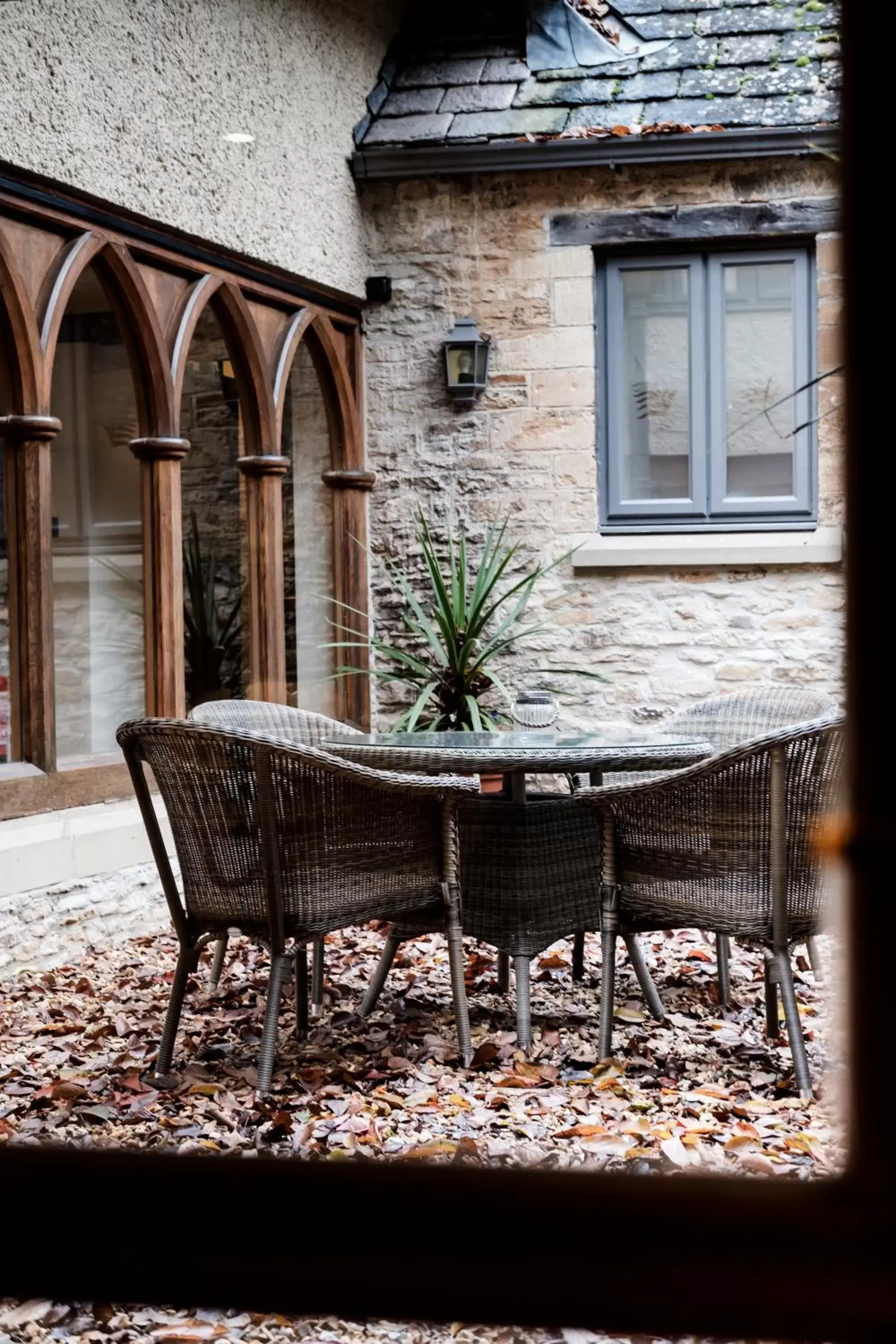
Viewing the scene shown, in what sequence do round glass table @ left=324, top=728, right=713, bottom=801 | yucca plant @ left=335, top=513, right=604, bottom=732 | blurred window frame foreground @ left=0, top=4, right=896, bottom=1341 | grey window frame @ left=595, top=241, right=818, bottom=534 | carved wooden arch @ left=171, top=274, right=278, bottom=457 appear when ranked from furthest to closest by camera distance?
grey window frame @ left=595, top=241, right=818, bottom=534 < yucca plant @ left=335, top=513, right=604, bottom=732 < carved wooden arch @ left=171, top=274, right=278, bottom=457 < round glass table @ left=324, top=728, right=713, bottom=801 < blurred window frame foreground @ left=0, top=4, right=896, bottom=1341

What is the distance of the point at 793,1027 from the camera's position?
10.3 feet

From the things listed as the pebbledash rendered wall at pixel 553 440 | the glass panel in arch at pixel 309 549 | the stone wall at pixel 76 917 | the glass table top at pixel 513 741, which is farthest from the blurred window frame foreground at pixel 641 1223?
the glass panel in arch at pixel 309 549

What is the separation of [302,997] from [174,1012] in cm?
41

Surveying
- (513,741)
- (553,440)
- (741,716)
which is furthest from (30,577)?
(553,440)

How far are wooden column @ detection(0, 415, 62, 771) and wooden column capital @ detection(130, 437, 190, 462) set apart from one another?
2.21ft

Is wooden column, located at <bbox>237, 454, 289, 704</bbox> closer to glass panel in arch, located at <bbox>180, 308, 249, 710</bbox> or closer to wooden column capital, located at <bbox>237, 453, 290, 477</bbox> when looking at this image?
wooden column capital, located at <bbox>237, 453, 290, 477</bbox>

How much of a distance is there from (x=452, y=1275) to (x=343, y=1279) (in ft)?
0.15

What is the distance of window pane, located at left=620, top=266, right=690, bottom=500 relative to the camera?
6.84m

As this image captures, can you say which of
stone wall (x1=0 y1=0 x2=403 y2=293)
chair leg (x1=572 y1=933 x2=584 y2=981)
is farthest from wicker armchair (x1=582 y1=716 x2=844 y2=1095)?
stone wall (x1=0 y1=0 x2=403 y2=293)

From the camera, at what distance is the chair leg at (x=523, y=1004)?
3.54 meters

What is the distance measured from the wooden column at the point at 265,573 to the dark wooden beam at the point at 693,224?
Answer: 188 centimetres

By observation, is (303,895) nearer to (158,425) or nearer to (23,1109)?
(23,1109)

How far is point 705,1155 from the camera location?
2709mm

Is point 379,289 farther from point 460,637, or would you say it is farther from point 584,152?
point 460,637
